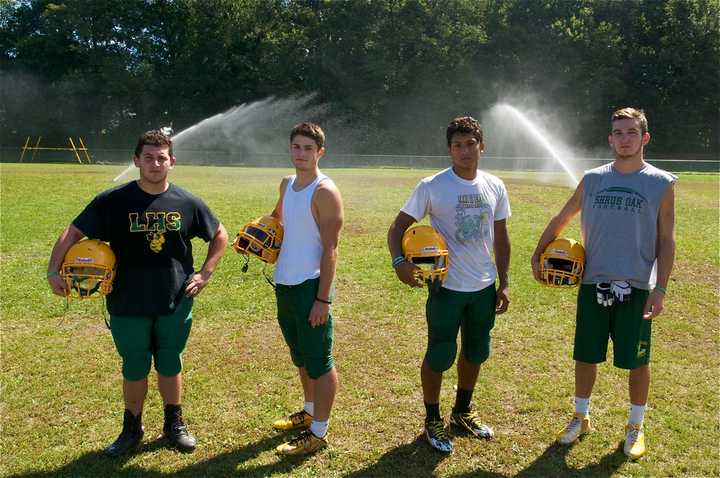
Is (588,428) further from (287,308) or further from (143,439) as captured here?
(143,439)

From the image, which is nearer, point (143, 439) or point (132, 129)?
point (143, 439)

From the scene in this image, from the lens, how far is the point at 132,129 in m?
52.5

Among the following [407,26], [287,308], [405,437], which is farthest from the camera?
[407,26]

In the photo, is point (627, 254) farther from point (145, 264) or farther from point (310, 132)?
point (145, 264)

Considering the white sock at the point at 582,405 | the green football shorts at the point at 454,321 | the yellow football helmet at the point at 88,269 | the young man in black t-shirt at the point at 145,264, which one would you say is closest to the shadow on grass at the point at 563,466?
the white sock at the point at 582,405

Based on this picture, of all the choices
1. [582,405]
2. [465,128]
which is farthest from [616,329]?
[465,128]

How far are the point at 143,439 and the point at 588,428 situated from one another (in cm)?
307

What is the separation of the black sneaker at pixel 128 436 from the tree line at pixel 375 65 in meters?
48.6

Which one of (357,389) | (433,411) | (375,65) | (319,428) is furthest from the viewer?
(375,65)

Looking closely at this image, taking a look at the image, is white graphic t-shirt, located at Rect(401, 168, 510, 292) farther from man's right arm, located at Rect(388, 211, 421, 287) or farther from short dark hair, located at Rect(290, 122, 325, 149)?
short dark hair, located at Rect(290, 122, 325, 149)

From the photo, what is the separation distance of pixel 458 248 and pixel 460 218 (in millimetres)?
196

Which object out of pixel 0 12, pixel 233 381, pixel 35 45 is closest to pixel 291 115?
pixel 35 45

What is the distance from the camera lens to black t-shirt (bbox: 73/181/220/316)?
12.0ft

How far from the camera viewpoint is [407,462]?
12.4 ft
